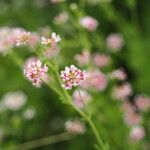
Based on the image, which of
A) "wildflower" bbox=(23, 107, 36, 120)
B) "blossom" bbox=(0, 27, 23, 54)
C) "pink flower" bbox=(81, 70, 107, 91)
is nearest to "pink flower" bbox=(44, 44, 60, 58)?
"blossom" bbox=(0, 27, 23, 54)

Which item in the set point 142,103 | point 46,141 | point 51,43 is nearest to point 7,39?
point 46,141

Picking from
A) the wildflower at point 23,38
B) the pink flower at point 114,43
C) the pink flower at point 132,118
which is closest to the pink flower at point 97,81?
the pink flower at point 132,118

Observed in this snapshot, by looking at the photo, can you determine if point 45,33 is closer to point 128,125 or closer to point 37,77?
point 128,125

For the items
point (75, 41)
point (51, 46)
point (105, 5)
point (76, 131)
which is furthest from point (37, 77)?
point (105, 5)

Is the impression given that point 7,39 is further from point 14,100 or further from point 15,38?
point 14,100

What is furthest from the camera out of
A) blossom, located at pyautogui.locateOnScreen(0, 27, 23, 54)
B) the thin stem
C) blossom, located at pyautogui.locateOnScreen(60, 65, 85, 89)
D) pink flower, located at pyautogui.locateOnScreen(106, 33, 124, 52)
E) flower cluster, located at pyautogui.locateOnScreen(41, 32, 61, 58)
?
pink flower, located at pyautogui.locateOnScreen(106, 33, 124, 52)

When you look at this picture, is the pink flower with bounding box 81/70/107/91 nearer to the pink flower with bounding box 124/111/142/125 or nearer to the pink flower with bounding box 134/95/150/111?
the pink flower with bounding box 124/111/142/125
